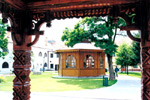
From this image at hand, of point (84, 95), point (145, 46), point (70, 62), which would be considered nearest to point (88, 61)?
point (70, 62)

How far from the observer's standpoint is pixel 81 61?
20.7m

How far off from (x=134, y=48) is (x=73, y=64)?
39.2ft

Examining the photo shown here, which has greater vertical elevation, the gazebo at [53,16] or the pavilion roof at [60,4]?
the pavilion roof at [60,4]

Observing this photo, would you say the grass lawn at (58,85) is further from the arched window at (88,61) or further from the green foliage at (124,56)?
the green foliage at (124,56)

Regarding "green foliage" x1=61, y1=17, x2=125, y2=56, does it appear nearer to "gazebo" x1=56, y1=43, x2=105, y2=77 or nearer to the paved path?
"gazebo" x1=56, y1=43, x2=105, y2=77

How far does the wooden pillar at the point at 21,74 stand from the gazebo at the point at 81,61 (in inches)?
589

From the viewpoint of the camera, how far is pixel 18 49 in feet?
17.9

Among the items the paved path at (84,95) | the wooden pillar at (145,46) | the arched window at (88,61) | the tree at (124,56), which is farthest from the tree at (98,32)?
the tree at (124,56)

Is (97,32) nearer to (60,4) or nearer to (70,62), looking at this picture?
(70,62)

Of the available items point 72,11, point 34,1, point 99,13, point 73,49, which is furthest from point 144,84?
point 73,49

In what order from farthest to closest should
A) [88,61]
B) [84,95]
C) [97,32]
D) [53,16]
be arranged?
1. [88,61]
2. [97,32]
3. [84,95]
4. [53,16]

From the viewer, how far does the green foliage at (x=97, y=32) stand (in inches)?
646

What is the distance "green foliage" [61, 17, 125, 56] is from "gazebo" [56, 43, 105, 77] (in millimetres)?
2755

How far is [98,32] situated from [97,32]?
0.57ft
